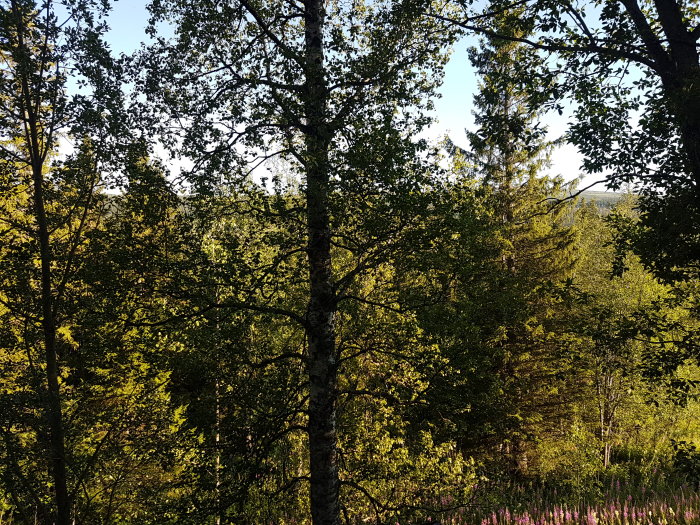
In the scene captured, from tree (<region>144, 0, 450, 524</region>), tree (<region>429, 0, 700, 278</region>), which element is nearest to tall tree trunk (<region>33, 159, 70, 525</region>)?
tree (<region>144, 0, 450, 524</region>)

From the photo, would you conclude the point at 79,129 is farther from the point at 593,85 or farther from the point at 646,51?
the point at 646,51

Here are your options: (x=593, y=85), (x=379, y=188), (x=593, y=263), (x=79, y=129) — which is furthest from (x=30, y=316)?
(x=593, y=263)

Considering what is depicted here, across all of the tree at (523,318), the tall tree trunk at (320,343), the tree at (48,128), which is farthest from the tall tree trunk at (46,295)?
the tree at (523,318)

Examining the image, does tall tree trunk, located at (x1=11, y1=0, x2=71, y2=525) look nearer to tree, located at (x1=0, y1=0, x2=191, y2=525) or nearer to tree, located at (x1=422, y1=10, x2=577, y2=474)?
tree, located at (x1=0, y1=0, x2=191, y2=525)

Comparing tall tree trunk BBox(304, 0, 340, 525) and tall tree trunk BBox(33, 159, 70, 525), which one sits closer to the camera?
tall tree trunk BBox(304, 0, 340, 525)

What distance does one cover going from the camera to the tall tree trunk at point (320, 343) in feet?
17.9

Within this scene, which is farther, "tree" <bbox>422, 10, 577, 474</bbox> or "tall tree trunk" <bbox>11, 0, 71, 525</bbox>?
"tree" <bbox>422, 10, 577, 474</bbox>

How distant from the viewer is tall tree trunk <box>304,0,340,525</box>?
5457 millimetres

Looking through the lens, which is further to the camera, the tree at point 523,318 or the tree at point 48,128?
the tree at point 523,318

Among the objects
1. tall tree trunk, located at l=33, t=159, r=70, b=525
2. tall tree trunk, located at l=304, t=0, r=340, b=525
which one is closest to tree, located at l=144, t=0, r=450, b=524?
tall tree trunk, located at l=304, t=0, r=340, b=525

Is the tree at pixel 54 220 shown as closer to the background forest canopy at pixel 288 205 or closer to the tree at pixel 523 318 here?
the background forest canopy at pixel 288 205

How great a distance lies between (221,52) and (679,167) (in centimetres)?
639

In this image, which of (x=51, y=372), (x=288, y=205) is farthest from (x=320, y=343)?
(x=51, y=372)

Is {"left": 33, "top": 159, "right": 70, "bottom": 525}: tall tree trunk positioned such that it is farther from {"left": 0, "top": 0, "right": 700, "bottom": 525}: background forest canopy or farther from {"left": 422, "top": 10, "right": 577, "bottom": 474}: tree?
{"left": 422, "top": 10, "right": 577, "bottom": 474}: tree
